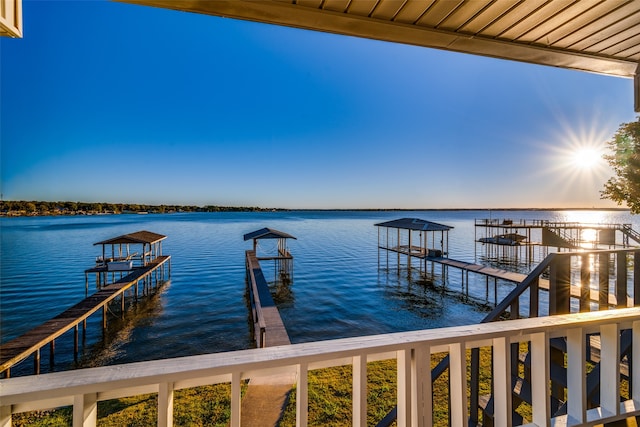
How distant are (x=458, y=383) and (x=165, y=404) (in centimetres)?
121

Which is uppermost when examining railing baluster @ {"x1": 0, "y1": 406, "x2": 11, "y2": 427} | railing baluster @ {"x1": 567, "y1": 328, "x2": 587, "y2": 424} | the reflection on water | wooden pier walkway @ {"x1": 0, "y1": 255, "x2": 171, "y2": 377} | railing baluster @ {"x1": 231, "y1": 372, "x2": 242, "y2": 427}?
railing baluster @ {"x1": 0, "y1": 406, "x2": 11, "y2": 427}

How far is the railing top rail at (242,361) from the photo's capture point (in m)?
0.77

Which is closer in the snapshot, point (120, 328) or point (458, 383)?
point (458, 383)

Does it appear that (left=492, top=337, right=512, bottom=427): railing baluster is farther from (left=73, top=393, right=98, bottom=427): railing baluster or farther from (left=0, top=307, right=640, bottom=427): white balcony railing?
(left=73, top=393, right=98, bottom=427): railing baluster

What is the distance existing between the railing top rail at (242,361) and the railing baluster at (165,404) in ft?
0.11

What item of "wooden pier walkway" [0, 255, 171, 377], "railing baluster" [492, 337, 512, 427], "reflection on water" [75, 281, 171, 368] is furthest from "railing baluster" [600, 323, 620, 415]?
"reflection on water" [75, 281, 171, 368]

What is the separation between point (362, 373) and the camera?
41.8 inches

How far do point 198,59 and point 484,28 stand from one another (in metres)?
18.0

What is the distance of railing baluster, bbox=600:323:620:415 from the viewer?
152 centimetres

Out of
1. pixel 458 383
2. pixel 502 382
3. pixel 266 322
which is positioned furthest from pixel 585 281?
pixel 266 322

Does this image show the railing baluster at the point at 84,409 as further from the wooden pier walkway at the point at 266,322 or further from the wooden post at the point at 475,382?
the wooden pier walkway at the point at 266,322

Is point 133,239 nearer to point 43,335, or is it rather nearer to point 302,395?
point 43,335

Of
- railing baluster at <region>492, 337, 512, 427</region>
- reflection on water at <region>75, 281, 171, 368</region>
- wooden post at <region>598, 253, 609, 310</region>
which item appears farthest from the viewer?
reflection on water at <region>75, 281, 171, 368</region>

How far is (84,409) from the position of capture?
31.8 inches
